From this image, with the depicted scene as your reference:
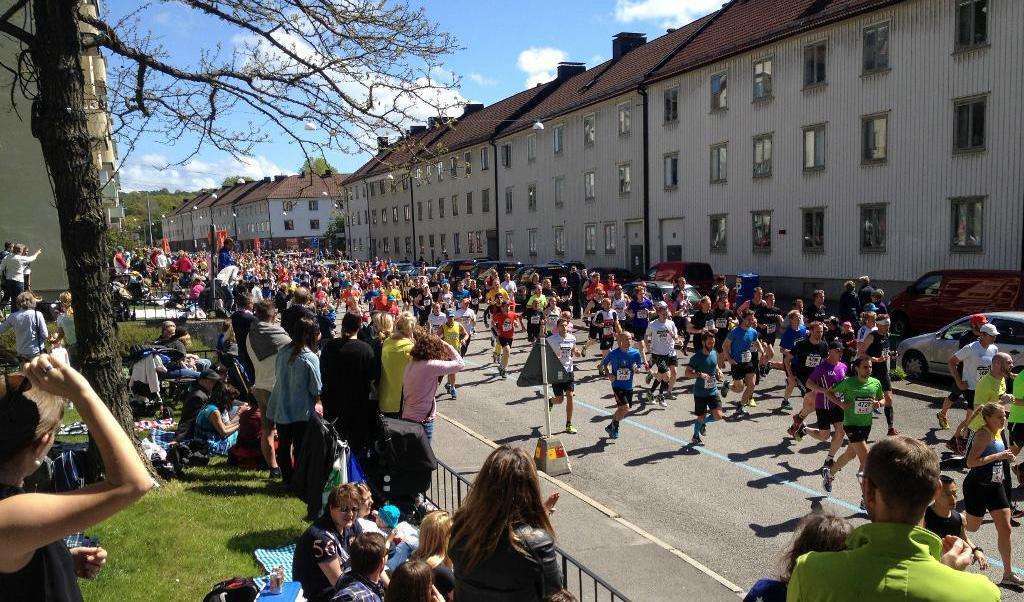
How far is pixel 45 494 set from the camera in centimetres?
227

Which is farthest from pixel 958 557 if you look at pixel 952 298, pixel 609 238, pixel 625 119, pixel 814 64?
pixel 609 238

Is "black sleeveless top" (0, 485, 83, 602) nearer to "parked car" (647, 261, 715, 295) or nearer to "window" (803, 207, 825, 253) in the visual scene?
"parked car" (647, 261, 715, 295)

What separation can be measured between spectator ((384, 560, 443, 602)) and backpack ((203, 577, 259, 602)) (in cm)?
138

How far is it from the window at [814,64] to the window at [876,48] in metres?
1.71

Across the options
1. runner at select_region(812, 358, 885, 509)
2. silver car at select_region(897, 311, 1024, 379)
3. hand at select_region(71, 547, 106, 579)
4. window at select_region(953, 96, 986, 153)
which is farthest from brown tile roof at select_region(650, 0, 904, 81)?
hand at select_region(71, 547, 106, 579)

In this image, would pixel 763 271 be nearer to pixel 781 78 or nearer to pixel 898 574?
pixel 781 78

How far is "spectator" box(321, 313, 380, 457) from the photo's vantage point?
7492 mm

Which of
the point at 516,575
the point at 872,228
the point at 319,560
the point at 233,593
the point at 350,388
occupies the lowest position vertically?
the point at 233,593

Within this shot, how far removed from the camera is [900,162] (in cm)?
2408

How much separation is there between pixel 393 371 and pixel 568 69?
4428cm

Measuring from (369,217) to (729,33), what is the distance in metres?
50.8

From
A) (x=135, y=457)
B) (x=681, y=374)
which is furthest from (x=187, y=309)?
(x=135, y=457)

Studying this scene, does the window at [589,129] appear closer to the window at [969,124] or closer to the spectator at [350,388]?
the window at [969,124]

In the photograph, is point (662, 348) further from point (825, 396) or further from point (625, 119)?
point (625, 119)
